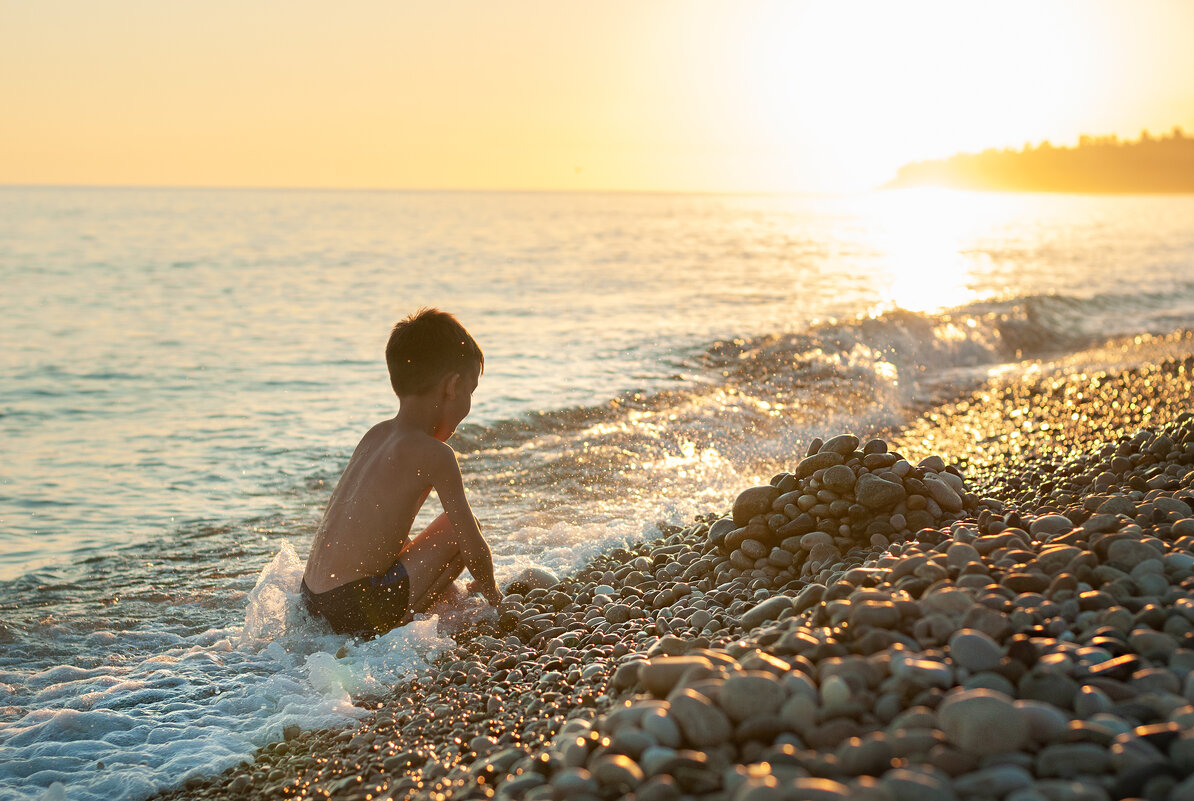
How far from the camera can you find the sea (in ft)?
14.0

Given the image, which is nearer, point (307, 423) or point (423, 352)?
point (423, 352)

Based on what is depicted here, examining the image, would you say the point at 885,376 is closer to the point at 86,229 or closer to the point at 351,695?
the point at 351,695

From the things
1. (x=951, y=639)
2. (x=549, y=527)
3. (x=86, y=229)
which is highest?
(x=86, y=229)

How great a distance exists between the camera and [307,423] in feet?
33.4

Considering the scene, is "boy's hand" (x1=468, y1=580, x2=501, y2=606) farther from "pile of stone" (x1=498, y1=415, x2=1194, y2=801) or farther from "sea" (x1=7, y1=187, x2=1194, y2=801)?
"pile of stone" (x1=498, y1=415, x2=1194, y2=801)

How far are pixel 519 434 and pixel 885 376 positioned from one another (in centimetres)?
584

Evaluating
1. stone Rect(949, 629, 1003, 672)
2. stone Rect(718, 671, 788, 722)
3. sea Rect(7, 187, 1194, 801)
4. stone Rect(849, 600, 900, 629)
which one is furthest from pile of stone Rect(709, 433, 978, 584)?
stone Rect(718, 671, 788, 722)

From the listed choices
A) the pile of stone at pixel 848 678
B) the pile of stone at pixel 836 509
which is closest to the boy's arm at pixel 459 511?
the pile of stone at pixel 848 678

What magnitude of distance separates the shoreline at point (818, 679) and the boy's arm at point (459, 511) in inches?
13.8

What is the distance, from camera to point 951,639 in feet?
8.37

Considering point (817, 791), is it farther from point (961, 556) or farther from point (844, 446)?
point (844, 446)

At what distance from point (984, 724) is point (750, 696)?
0.57 m

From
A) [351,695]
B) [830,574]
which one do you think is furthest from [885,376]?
[351,695]

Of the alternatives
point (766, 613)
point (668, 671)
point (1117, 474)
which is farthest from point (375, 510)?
point (1117, 474)
